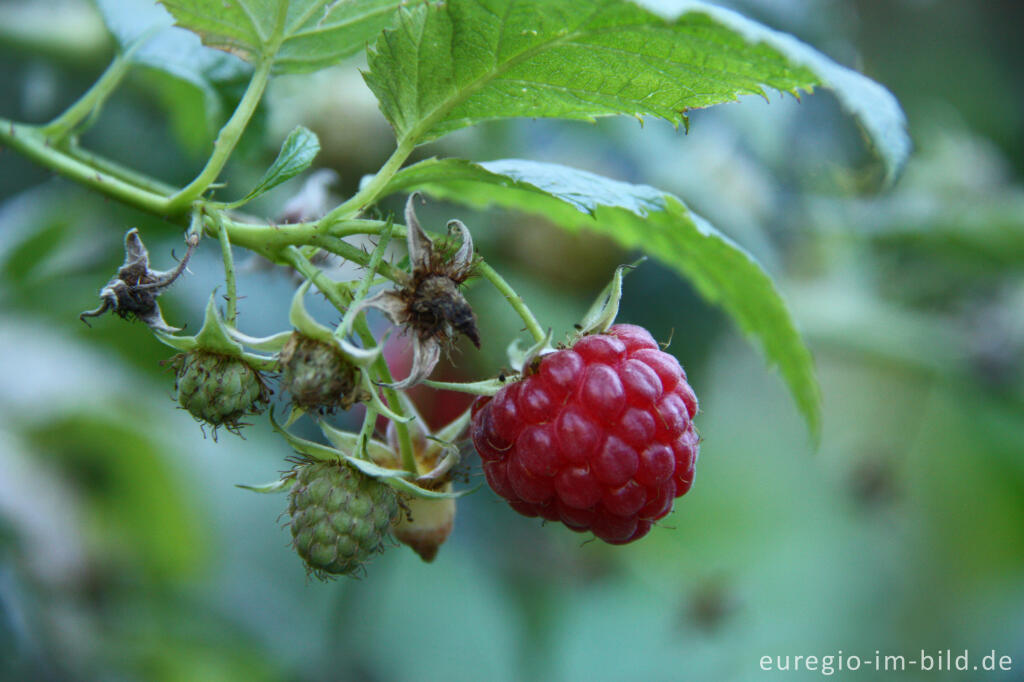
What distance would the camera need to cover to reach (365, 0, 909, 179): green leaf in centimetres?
75

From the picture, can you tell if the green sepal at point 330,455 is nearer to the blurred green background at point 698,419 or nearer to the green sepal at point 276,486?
the green sepal at point 276,486

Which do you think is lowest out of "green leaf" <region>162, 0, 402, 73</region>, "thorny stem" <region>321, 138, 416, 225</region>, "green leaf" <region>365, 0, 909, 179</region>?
"thorny stem" <region>321, 138, 416, 225</region>

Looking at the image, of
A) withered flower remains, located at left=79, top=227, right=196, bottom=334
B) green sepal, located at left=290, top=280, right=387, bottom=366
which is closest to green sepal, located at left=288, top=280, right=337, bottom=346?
green sepal, located at left=290, top=280, right=387, bottom=366

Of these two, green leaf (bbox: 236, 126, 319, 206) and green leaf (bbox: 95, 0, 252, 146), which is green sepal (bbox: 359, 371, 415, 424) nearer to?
green leaf (bbox: 236, 126, 319, 206)

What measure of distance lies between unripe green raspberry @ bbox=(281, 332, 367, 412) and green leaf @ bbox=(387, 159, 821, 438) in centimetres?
21

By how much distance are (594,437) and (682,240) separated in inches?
13.5

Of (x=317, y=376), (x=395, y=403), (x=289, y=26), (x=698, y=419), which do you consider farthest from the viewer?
(x=698, y=419)

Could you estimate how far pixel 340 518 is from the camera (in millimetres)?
774

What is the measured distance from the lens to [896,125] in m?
0.80

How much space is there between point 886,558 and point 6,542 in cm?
301

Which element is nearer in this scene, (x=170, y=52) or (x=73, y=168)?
(x=73, y=168)

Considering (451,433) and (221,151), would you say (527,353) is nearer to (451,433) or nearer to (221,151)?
(451,433)

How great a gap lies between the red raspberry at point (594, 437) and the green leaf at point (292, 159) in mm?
286

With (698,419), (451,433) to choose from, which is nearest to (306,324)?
(451,433)
